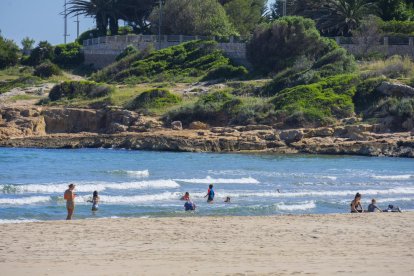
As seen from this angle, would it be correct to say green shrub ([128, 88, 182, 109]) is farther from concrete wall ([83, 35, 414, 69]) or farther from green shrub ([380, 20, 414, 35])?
green shrub ([380, 20, 414, 35])

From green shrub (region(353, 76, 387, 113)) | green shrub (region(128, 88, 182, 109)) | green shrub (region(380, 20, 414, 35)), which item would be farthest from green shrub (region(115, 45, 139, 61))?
green shrub (region(353, 76, 387, 113))

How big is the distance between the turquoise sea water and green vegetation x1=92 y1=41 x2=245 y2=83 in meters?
13.3

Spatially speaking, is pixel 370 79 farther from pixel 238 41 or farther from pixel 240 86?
pixel 238 41

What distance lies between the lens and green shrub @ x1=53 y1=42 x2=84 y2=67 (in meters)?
63.1

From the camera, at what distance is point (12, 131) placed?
4528 centimetres

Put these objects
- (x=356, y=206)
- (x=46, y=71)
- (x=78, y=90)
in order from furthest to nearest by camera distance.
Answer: (x=46, y=71), (x=78, y=90), (x=356, y=206)

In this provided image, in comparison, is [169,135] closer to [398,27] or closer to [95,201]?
[398,27]

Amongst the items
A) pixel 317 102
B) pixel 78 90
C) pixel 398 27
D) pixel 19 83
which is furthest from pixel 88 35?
pixel 317 102

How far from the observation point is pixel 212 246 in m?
15.3

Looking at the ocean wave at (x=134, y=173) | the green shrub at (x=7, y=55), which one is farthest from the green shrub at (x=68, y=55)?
the ocean wave at (x=134, y=173)

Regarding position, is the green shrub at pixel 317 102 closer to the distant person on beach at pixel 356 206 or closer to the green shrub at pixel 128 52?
the green shrub at pixel 128 52

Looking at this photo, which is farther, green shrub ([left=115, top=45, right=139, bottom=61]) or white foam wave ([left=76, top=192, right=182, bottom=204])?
green shrub ([left=115, top=45, right=139, bottom=61])

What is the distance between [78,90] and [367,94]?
15.5 metres

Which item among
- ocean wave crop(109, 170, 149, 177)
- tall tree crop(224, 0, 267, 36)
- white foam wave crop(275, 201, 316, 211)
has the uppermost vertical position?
tall tree crop(224, 0, 267, 36)
